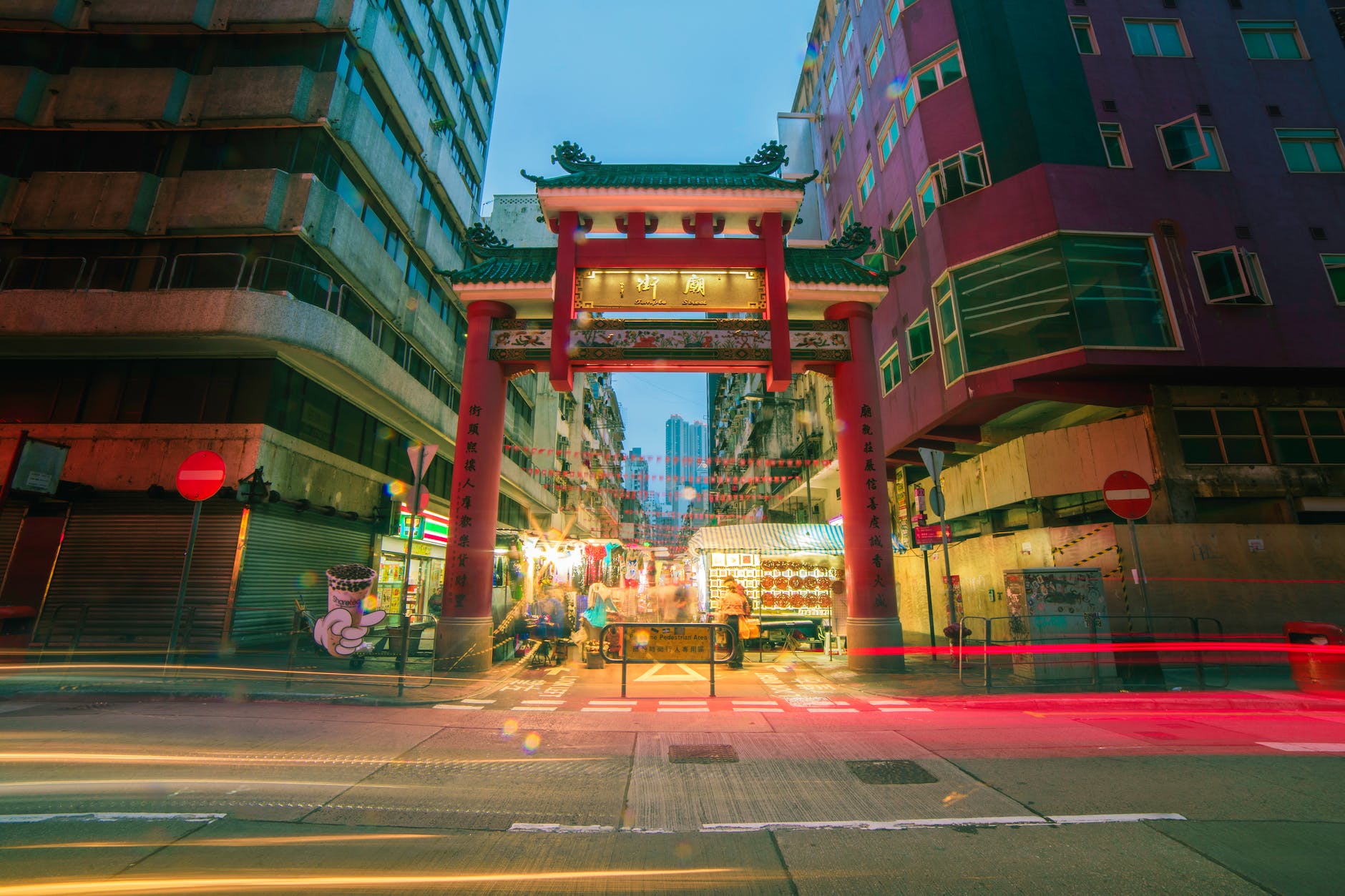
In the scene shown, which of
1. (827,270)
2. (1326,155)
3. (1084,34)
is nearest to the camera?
(827,270)

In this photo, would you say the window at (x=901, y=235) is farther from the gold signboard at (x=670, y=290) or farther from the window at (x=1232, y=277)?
the gold signboard at (x=670, y=290)

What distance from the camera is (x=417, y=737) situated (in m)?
6.52

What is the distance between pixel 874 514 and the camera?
40.0 feet

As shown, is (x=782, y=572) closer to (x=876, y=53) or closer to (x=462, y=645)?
(x=462, y=645)

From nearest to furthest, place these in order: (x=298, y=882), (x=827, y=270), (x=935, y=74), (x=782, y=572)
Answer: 1. (x=298, y=882)
2. (x=827, y=270)
3. (x=782, y=572)
4. (x=935, y=74)

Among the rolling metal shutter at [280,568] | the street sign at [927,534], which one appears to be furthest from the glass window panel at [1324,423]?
the rolling metal shutter at [280,568]

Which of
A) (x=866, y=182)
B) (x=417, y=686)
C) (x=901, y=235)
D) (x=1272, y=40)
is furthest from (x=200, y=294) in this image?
(x=1272, y=40)

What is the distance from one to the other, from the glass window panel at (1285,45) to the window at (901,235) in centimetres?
1047

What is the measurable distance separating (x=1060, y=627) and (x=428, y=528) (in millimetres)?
18115

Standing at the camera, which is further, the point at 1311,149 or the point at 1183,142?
the point at 1311,149

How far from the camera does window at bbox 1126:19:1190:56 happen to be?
1586 cm

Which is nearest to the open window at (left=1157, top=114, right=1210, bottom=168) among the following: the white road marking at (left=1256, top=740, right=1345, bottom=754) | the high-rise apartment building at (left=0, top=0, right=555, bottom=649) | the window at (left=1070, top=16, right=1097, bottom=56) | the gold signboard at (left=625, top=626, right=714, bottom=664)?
the window at (left=1070, top=16, right=1097, bottom=56)

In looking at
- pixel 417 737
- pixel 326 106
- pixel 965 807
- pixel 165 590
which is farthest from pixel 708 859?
pixel 326 106

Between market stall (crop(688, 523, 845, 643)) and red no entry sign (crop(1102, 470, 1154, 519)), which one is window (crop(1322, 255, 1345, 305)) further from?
market stall (crop(688, 523, 845, 643))
